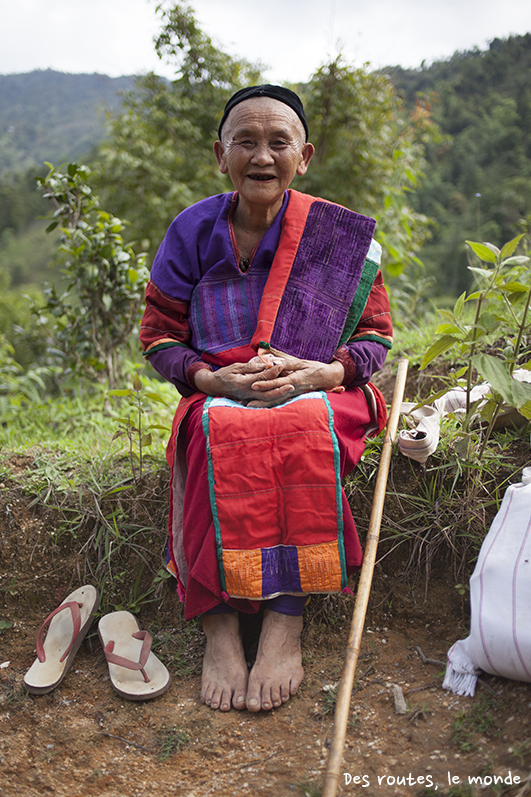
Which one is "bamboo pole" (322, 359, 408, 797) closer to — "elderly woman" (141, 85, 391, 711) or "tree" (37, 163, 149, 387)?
"elderly woman" (141, 85, 391, 711)

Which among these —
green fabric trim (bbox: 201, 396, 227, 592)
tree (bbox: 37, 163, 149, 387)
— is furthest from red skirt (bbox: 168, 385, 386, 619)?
tree (bbox: 37, 163, 149, 387)

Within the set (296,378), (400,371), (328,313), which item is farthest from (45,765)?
(400,371)

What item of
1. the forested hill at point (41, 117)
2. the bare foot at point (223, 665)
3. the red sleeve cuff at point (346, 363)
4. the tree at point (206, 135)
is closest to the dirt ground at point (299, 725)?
the bare foot at point (223, 665)

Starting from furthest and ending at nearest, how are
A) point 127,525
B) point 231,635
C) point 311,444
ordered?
point 127,525, point 231,635, point 311,444

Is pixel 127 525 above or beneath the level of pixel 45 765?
above

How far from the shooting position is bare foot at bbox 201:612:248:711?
5.22 ft

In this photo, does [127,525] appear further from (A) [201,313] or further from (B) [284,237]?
(B) [284,237]

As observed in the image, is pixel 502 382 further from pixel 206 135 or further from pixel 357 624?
pixel 206 135

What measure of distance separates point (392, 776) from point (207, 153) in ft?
25.5

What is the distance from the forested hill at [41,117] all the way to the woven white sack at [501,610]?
203ft

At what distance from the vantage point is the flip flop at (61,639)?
67.8 inches

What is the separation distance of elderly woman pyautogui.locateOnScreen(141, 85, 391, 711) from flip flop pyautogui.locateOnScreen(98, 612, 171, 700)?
18cm

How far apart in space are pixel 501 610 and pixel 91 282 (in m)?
2.75

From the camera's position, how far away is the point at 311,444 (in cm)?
160
